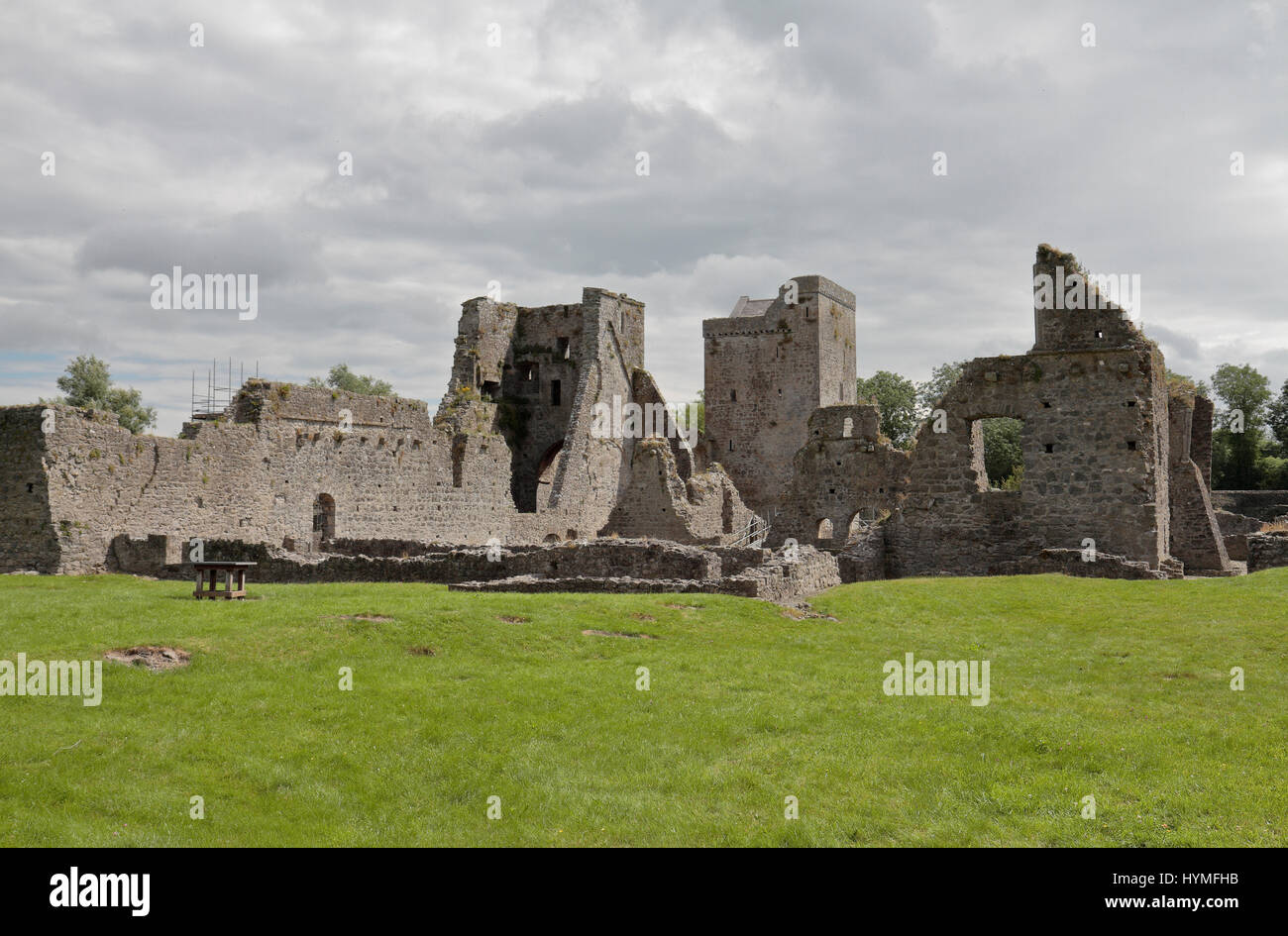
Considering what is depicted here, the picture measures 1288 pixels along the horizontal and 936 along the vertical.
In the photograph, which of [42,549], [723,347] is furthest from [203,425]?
[723,347]

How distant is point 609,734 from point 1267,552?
2077cm

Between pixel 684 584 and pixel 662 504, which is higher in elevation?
pixel 662 504

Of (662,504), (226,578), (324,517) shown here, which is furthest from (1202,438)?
(226,578)

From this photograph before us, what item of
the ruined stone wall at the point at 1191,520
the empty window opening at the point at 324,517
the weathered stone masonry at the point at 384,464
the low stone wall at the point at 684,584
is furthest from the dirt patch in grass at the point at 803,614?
the empty window opening at the point at 324,517

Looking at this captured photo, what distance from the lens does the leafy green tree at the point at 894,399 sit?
81.4 metres

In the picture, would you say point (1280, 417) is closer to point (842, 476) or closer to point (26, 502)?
point (842, 476)

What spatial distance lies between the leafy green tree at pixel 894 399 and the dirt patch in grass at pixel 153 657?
71.6 meters

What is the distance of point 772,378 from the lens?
58.8m

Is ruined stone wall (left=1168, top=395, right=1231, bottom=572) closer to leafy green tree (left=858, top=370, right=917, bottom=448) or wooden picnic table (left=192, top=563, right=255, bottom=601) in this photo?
wooden picnic table (left=192, top=563, right=255, bottom=601)

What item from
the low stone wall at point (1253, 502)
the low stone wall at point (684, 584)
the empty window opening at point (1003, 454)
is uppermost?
the empty window opening at point (1003, 454)

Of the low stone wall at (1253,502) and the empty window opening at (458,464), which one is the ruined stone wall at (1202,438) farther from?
the empty window opening at (458,464)

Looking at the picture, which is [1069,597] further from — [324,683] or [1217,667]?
[324,683]

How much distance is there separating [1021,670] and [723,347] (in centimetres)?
4682
